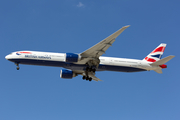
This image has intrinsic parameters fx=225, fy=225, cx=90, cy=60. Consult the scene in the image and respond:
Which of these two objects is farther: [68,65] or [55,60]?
[68,65]

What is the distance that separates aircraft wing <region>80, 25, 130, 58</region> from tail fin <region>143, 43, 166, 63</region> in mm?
11564

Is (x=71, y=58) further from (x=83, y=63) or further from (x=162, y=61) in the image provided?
(x=162, y=61)

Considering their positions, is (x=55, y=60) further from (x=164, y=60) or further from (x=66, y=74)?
(x=164, y=60)

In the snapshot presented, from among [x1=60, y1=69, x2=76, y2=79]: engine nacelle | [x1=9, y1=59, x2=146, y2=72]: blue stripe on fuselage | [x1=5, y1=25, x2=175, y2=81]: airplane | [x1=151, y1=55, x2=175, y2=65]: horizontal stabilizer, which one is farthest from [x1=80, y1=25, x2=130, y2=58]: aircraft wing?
[x1=151, y1=55, x2=175, y2=65]: horizontal stabilizer

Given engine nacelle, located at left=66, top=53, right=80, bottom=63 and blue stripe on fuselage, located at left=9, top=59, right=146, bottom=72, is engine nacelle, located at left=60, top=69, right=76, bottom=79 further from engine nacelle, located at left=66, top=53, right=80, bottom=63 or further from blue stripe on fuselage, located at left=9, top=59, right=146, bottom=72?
engine nacelle, located at left=66, top=53, right=80, bottom=63

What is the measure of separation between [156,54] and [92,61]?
1333 cm

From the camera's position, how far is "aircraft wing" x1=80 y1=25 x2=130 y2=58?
31000 mm

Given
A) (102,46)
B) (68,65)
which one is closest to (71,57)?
(68,65)

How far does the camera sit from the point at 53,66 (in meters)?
38.0

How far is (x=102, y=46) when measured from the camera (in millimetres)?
33938

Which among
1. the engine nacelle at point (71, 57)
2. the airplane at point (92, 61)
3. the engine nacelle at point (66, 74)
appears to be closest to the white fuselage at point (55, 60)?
the airplane at point (92, 61)

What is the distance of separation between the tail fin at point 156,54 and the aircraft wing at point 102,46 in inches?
455

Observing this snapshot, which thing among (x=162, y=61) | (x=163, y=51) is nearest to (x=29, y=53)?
(x=162, y=61)

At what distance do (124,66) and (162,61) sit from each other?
6.50 m
